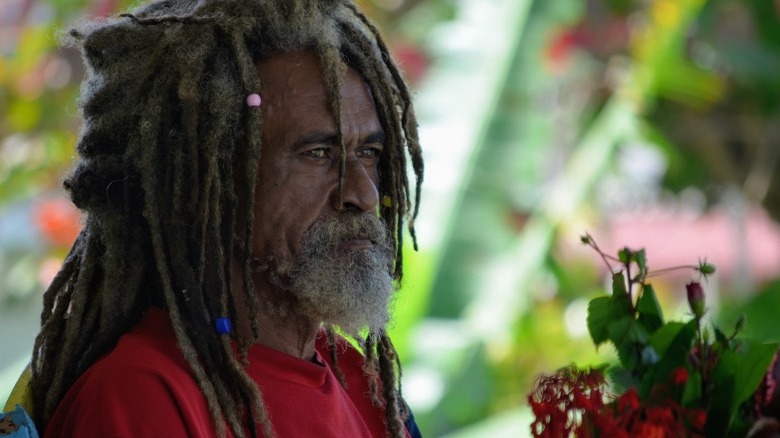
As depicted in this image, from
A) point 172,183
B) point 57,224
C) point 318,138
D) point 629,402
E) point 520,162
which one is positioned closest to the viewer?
point 629,402

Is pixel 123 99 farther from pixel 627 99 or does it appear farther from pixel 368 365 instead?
pixel 627 99

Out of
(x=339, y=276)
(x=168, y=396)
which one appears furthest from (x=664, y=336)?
(x=168, y=396)

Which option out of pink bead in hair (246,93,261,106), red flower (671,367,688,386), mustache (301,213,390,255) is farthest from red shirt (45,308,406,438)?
red flower (671,367,688,386)

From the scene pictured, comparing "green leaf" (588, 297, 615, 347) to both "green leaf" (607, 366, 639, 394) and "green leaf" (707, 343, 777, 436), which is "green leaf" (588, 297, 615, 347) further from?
"green leaf" (707, 343, 777, 436)

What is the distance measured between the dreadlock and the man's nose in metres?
0.02

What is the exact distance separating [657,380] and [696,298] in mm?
161

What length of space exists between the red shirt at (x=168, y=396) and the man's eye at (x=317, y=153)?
41 centimetres

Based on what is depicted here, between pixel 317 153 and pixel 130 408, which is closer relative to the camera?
pixel 130 408

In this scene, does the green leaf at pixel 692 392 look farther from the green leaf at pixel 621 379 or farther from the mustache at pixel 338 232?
the mustache at pixel 338 232

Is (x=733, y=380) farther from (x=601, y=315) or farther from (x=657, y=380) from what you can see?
(x=601, y=315)

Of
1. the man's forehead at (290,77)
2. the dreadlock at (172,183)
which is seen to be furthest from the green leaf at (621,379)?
the man's forehead at (290,77)

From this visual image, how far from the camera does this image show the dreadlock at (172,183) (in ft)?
7.14

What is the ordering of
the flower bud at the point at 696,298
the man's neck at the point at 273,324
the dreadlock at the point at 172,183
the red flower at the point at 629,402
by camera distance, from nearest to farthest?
the red flower at the point at 629,402
the flower bud at the point at 696,298
the dreadlock at the point at 172,183
the man's neck at the point at 273,324

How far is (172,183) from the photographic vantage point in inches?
87.4
